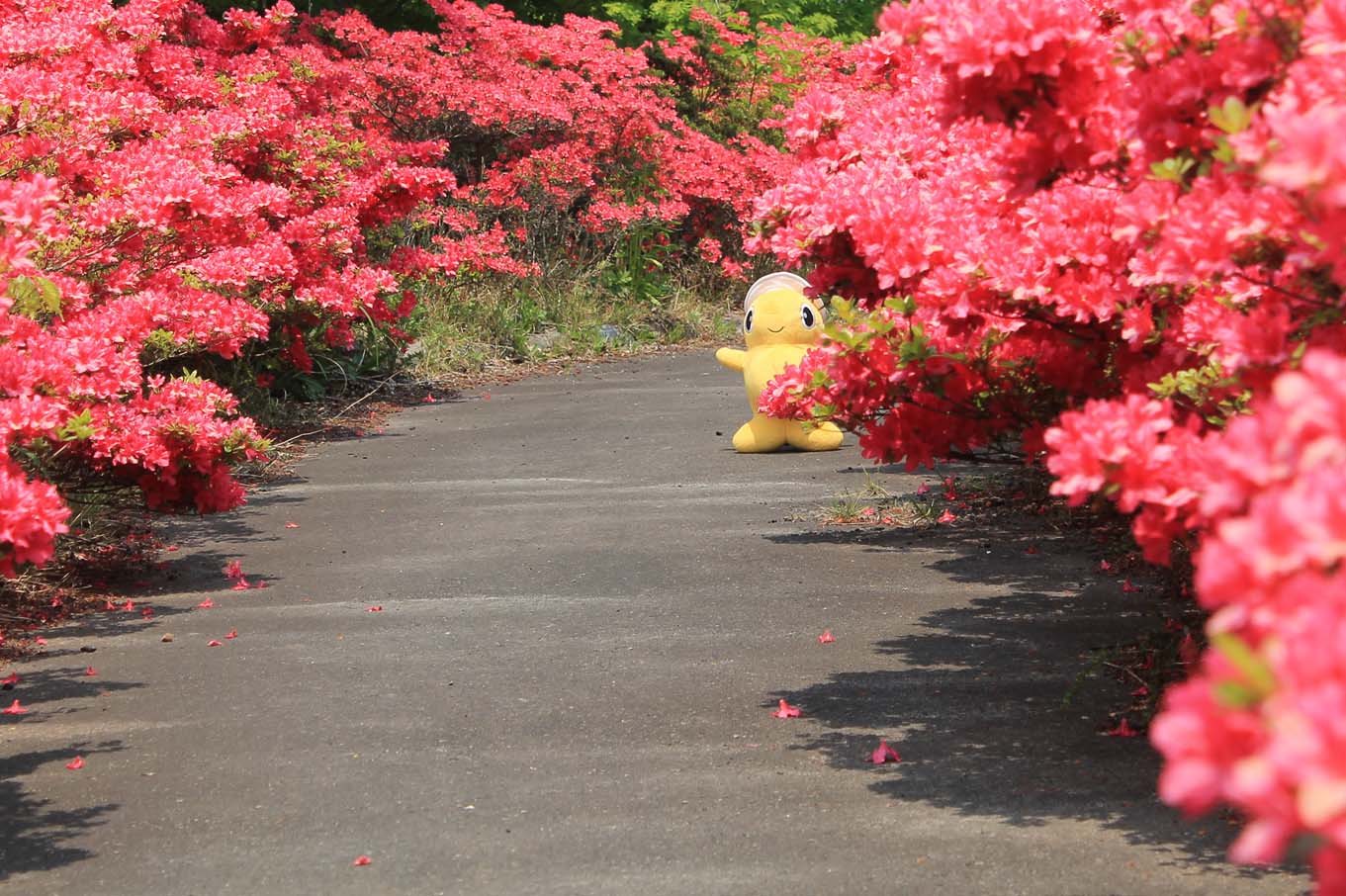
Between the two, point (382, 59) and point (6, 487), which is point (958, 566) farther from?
point (382, 59)

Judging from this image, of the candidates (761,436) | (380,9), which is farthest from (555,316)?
(761,436)

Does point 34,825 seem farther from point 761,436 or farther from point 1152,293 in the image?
point 761,436

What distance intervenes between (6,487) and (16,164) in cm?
299

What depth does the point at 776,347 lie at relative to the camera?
1220cm

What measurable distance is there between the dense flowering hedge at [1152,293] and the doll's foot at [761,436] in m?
4.60

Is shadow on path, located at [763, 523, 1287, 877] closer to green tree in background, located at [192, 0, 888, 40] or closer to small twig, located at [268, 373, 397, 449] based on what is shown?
small twig, located at [268, 373, 397, 449]

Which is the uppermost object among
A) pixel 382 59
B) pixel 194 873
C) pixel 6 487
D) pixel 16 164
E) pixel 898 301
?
pixel 382 59

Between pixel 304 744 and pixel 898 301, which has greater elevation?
pixel 898 301

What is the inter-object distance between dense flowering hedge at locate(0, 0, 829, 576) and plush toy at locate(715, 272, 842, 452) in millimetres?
3037

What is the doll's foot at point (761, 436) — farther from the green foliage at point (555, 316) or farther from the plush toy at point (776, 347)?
the green foliage at point (555, 316)

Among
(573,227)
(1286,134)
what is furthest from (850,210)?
(573,227)

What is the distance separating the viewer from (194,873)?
4.41 meters

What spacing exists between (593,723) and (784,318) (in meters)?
6.88

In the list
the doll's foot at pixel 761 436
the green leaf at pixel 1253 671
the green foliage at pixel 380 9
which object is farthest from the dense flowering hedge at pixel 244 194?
the green leaf at pixel 1253 671
